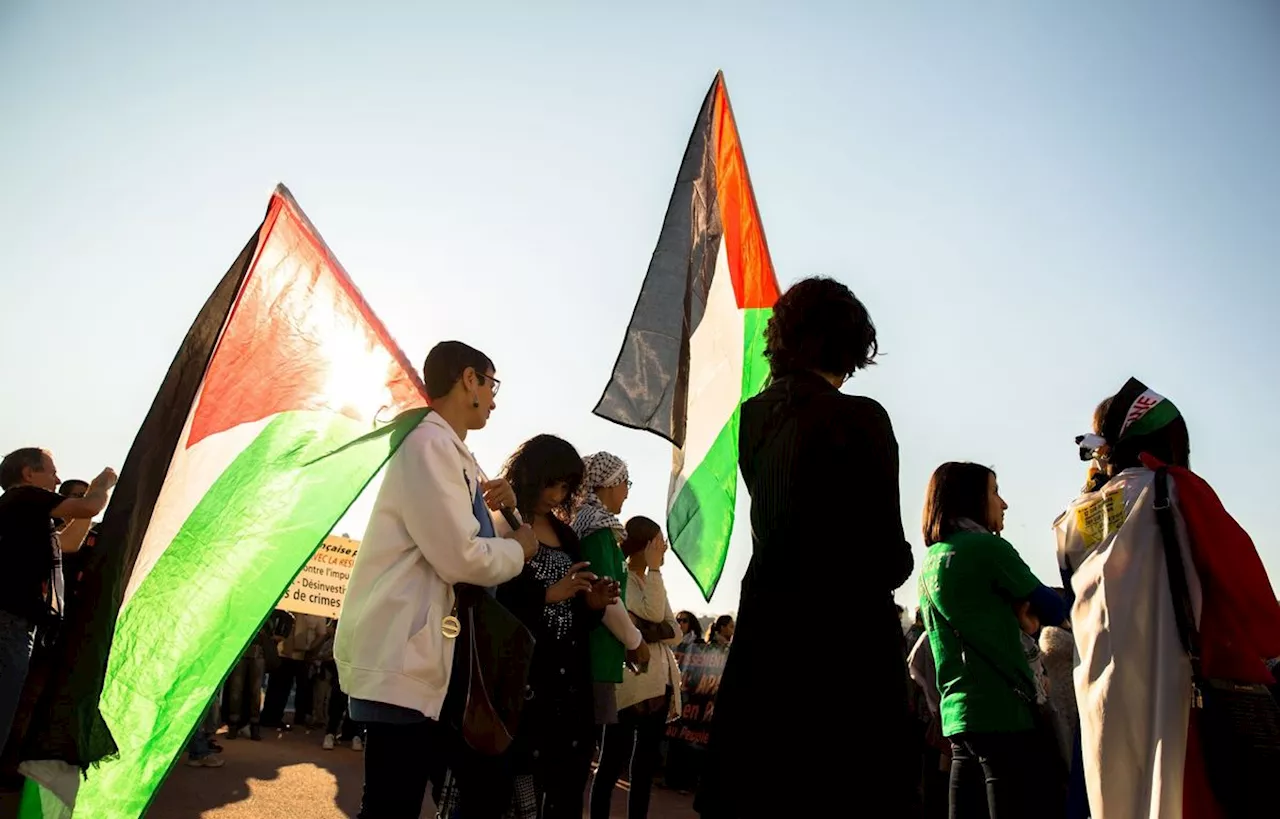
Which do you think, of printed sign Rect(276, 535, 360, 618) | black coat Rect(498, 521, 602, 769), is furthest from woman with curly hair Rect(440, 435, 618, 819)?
printed sign Rect(276, 535, 360, 618)

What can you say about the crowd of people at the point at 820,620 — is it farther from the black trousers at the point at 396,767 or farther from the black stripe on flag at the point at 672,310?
the black stripe on flag at the point at 672,310

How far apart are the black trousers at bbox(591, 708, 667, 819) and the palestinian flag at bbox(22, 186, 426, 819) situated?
307 centimetres

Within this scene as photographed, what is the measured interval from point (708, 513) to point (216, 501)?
8.05 ft

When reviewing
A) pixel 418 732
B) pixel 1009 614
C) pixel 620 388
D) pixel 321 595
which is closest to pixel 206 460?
pixel 418 732

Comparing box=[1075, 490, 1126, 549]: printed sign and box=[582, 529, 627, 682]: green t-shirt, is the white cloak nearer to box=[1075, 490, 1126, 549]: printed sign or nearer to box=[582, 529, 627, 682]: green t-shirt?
box=[1075, 490, 1126, 549]: printed sign

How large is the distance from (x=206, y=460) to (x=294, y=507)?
360mm

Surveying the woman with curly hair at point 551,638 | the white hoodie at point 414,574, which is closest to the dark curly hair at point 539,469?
the woman with curly hair at point 551,638

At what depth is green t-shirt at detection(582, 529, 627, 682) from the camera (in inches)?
204

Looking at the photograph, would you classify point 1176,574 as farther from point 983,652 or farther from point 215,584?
point 215,584

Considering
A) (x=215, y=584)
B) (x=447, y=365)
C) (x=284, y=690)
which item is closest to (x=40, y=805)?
(x=215, y=584)

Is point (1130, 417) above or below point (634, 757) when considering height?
above

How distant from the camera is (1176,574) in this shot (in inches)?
139

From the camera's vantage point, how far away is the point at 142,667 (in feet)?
11.4

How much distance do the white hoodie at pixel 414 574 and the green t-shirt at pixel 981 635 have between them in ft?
6.66
